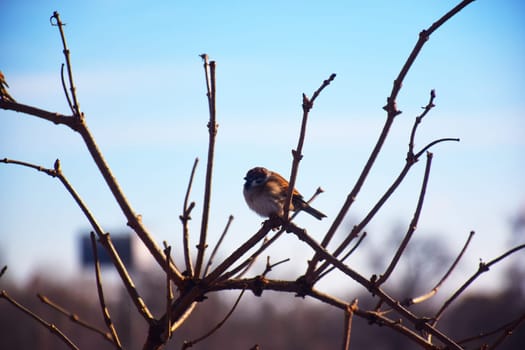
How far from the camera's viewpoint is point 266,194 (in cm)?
514

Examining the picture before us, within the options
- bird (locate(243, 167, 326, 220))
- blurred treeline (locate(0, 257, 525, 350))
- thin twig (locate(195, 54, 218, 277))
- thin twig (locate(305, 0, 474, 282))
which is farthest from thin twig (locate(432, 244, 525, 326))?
blurred treeline (locate(0, 257, 525, 350))

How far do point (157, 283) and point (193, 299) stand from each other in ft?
149

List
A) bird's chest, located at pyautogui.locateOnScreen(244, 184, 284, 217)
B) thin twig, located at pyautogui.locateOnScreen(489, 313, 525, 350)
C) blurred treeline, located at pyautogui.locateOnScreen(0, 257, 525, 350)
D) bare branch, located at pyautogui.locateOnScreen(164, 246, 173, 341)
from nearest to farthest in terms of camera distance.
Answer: bare branch, located at pyautogui.locateOnScreen(164, 246, 173, 341), thin twig, located at pyautogui.locateOnScreen(489, 313, 525, 350), bird's chest, located at pyautogui.locateOnScreen(244, 184, 284, 217), blurred treeline, located at pyautogui.locateOnScreen(0, 257, 525, 350)

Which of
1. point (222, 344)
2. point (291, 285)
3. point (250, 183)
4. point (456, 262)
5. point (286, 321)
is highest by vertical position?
point (286, 321)

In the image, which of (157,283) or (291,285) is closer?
(291,285)

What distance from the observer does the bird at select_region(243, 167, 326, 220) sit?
5.05m

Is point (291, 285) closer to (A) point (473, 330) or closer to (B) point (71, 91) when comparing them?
(B) point (71, 91)

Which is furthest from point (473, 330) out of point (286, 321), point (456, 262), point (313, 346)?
point (456, 262)

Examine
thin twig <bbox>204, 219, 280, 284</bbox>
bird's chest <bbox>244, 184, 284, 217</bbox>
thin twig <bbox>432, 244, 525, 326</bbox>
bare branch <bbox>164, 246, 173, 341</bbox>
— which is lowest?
bare branch <bbox>164, 246, 173, 341</bbox>

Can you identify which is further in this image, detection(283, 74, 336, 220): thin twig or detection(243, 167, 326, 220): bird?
detection(243, 167, 326, 220): bird

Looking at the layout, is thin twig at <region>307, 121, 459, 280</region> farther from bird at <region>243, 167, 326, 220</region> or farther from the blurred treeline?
the blurred treeline

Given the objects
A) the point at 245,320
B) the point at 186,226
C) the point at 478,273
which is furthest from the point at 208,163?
the point at 245,320

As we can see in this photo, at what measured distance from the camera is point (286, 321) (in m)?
51.9

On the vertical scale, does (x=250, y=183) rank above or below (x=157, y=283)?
below
